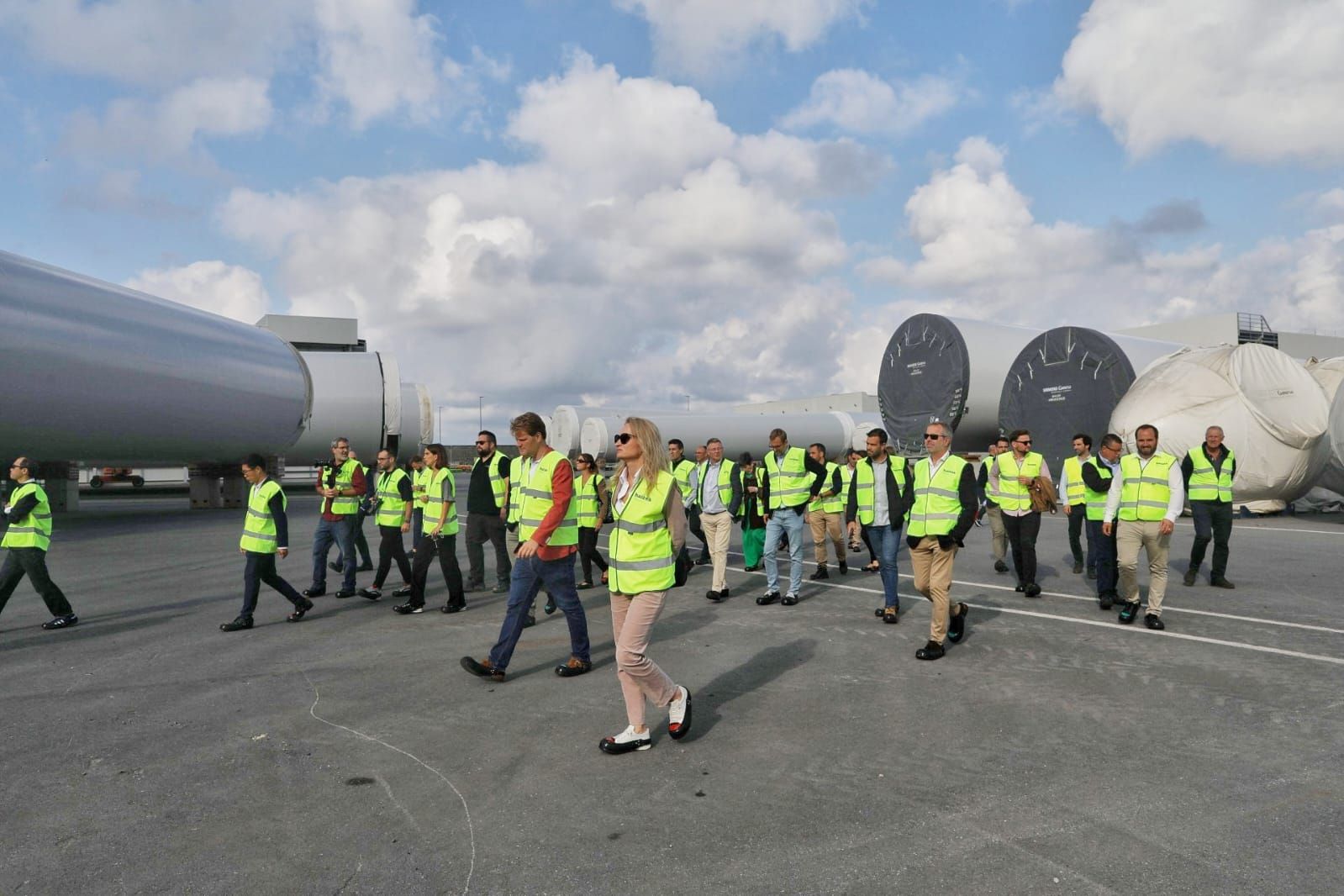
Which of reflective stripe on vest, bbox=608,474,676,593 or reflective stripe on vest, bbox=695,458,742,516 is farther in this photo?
reflective stripe on vest, bbox=695,458,742,516

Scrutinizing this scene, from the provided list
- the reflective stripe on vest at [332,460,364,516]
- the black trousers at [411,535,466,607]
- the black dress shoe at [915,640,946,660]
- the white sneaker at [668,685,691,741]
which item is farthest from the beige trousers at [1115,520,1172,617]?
the reflective stripe on vest at [332,460,364,516]

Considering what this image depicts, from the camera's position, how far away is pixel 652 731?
450cm

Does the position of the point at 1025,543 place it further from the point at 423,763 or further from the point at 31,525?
the point at 31,525

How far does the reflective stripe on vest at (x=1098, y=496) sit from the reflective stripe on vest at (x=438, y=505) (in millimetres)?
6451

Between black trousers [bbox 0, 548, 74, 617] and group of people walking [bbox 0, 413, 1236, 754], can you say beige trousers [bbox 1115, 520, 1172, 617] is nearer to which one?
group of people walking [bbox 0, 413, 1236, 754]

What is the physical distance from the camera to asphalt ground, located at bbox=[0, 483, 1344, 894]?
297 cm

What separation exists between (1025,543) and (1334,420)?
1198 centimetres

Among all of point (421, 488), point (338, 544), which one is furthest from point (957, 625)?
point (338, 544)

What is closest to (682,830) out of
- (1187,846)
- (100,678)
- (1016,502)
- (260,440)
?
(1187,846)

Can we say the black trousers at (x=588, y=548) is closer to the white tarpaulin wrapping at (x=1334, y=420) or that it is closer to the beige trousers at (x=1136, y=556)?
the beige trousers at (x=1136, y=556)

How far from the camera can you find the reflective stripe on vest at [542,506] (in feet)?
18.4

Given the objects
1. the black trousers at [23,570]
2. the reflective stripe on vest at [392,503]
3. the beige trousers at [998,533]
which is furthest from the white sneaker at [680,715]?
the beige trousers at [998,533]

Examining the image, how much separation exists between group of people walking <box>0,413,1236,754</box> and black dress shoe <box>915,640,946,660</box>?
12 millimetres

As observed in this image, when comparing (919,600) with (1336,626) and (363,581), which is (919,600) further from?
(363,581)
